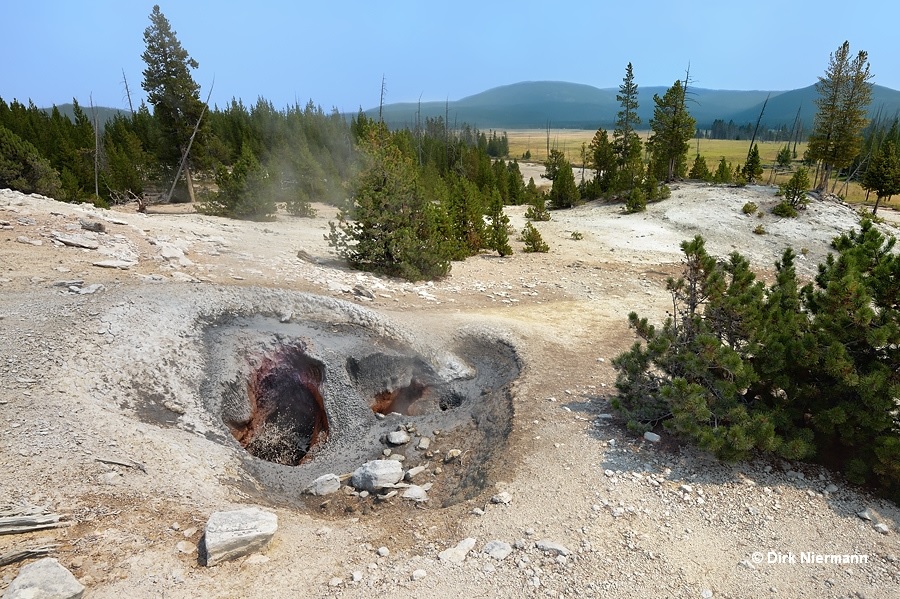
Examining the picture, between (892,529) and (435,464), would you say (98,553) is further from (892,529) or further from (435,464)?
(892,529)

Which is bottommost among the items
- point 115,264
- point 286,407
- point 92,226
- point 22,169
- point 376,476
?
point 286,407

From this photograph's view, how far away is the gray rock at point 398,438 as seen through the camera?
868 centimetres

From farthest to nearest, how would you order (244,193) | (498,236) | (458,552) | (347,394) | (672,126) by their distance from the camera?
(672,126) → (244,193) → (498,236) → (347,394) → (458,552)

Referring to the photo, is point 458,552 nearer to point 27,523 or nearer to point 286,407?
point 27,523

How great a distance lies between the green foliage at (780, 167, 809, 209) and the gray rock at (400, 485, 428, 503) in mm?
30771

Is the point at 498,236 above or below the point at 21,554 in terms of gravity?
below

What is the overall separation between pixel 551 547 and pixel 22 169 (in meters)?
27.2

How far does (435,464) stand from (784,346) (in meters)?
5.47

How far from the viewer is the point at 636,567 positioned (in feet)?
16.9

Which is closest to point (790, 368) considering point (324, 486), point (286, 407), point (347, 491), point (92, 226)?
point (347, 491)

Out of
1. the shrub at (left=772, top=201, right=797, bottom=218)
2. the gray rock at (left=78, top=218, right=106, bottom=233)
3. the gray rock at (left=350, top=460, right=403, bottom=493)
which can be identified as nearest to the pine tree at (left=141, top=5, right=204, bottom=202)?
the gray rock at (left=78, top=218, right=106, bottom=233)

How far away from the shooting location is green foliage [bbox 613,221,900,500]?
6.17 metres

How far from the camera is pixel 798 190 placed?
28641 mm

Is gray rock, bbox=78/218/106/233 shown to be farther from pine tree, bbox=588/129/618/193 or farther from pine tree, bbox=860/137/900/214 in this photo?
pine tree, bbox=860/137/900/214
